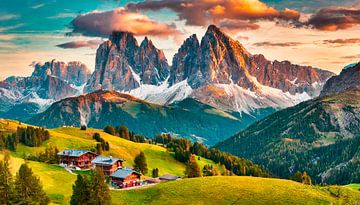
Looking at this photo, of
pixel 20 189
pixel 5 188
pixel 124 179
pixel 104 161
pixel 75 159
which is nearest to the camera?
pixel 5 188

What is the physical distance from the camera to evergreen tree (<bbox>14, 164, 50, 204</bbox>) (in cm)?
9150

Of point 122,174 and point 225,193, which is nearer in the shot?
point 225,193

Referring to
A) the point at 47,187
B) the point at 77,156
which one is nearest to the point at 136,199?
the point at 47,187

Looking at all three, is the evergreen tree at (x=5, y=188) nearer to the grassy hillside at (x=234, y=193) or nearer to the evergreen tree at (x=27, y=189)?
the evergreen tree at (x=27, y=189)

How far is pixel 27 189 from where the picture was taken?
9256 cm

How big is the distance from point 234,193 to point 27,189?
164ft

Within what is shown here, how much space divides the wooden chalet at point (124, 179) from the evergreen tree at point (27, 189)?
56720mm

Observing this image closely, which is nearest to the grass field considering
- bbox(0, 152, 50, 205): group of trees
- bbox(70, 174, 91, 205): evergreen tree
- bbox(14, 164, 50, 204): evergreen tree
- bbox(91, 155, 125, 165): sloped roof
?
bbox(14, 164, 50, 204): evergreen tree

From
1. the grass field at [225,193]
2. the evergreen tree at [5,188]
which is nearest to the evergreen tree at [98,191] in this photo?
the grass field at [225,193]

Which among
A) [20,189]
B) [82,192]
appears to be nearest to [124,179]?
[82,192]

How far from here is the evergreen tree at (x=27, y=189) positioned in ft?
300

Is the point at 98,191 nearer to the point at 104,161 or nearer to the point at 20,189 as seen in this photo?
the point at 20,189

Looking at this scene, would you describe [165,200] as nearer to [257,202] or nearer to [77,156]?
[257,202]

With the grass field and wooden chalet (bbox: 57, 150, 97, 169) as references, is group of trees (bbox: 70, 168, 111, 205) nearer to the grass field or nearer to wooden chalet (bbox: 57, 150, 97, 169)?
the grass field
